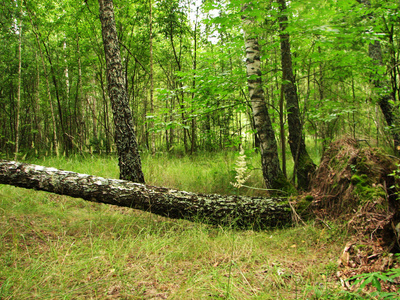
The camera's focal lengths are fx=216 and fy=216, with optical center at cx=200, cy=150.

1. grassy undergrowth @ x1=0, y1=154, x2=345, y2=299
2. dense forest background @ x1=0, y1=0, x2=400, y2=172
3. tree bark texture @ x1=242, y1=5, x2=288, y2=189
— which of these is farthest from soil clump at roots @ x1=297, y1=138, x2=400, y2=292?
tree bark texture @ x1=242, y1=5, x2=288, y2=189

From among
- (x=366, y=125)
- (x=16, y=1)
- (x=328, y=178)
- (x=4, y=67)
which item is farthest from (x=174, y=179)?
(x=4, y=67)

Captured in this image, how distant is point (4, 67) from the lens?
9.62 m

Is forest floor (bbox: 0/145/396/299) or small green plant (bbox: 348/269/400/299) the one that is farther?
forest floor (bbox: 0/145/396/299)

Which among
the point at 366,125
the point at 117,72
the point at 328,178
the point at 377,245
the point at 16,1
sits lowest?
the point at 377,245

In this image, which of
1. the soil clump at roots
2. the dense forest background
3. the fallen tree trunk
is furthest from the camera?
the dense forest background

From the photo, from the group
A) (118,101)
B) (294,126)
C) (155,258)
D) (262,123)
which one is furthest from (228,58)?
(155,258)

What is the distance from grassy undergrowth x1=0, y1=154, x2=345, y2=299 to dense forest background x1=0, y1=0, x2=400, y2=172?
192 centimetres

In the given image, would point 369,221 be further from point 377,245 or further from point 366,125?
point 366,125

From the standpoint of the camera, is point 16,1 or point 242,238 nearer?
point 242,238

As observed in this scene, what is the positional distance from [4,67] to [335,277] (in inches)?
530

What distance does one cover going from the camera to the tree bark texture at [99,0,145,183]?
4301 millimetres

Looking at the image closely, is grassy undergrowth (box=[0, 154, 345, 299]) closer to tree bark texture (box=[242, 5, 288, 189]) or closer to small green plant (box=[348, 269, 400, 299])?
small green plant (box=[348, 269, 400, 299])

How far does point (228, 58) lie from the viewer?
19.1 ft

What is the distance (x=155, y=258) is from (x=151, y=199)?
3.74ft
